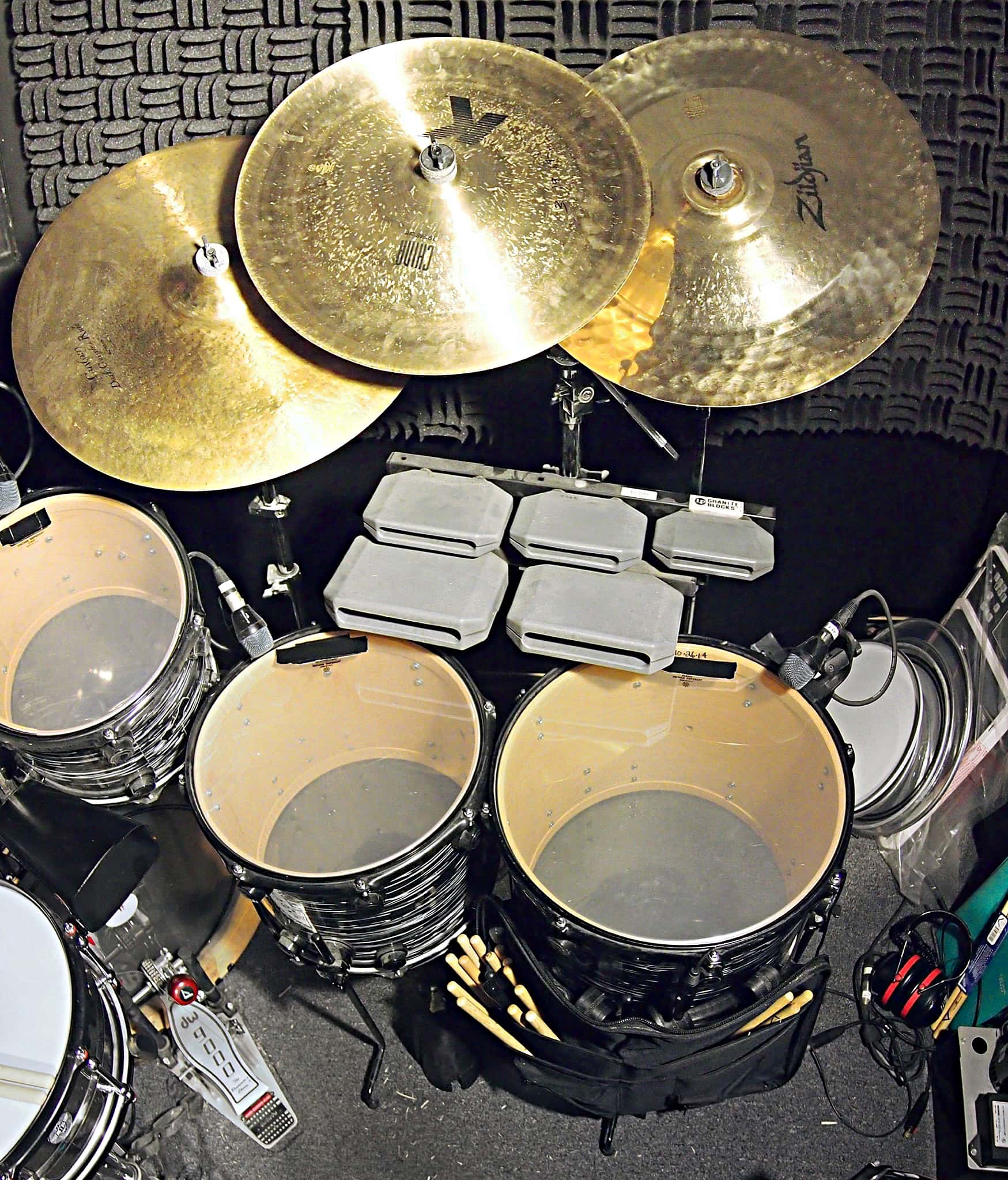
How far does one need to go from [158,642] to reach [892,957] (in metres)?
1.76

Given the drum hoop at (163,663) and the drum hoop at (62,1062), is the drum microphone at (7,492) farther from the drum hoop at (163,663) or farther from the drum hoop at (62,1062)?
the drum hoop at (62,1062)

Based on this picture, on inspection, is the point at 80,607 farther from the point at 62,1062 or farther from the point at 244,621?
the point at 62,1062

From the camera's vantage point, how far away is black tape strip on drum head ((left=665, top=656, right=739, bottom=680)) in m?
2.28

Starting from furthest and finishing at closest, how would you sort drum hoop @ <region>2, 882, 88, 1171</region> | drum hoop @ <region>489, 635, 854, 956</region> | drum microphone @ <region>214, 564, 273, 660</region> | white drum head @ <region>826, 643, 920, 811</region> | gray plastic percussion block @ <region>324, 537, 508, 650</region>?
white drum head @ <region>826, 643, 920, 811</region>, drum microphone @ <region>214, 564, 273, 660</region>, gray plastic percussion block @ <region>324, 537, 508, 650</region>, drum hoop @ <region>489, 635, 854, 956</region>, drum hoop @ <region>2, 882, 88, 1171</region>

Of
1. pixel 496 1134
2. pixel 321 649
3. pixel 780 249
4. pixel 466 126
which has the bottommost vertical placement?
pixel 496 1134

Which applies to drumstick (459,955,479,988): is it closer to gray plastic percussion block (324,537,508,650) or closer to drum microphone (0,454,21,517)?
gray plastic percussion block (324,537,508,650)

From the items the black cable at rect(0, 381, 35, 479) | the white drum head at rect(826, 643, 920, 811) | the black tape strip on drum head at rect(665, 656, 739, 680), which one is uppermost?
the black cable at rect(0, 381, 35, 479)

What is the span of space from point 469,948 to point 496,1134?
0.47 metres

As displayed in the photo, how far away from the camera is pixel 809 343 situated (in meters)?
1.96

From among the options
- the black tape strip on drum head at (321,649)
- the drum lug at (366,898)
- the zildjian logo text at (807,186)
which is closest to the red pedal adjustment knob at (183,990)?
the drum lug at (366,898)

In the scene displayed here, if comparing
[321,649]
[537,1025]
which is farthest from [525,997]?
[321,649]

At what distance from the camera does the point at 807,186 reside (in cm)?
195

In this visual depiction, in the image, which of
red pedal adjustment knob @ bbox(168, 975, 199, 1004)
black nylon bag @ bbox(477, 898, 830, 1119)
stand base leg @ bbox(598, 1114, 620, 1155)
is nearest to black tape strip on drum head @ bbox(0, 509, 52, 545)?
red pedal adjustment knob @ bbox(168, 975, 199, 1004)

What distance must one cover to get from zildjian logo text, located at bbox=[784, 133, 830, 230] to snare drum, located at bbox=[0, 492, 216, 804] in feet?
4.51
